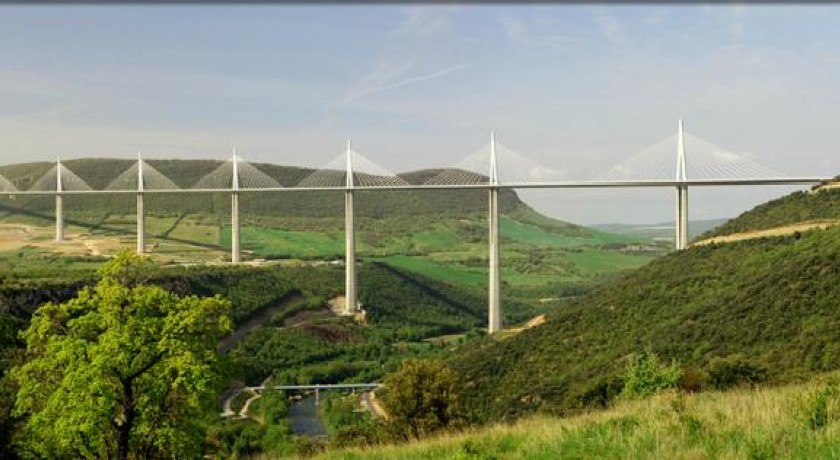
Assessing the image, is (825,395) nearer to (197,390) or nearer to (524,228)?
(197,390)

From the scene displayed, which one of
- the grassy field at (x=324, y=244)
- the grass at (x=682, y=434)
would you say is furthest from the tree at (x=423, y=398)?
the grassy field at (x=324, y=244)

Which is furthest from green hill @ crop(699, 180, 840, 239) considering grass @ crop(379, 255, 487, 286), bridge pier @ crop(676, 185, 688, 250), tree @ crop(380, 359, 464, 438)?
grass @ crop(379, 255, 487, 286)

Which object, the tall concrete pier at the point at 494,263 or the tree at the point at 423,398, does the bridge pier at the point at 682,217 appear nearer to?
the tall concrete pier at the point at 494,263

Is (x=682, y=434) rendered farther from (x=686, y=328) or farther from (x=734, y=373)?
(x=686, y=328)

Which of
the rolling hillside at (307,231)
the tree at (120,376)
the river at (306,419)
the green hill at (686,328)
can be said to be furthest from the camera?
the rolling hillside at (307,231)

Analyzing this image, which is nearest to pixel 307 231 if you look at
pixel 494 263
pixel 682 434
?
pixel 494 263

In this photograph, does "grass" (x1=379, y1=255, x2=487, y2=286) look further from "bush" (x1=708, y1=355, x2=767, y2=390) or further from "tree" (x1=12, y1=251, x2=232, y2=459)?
"tree" (x1=12, y1=251, x2=232, y2=459)
